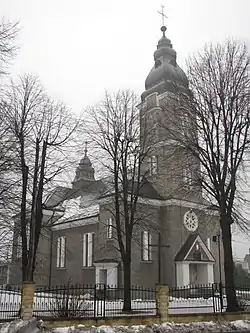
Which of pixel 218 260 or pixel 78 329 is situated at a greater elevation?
pixel 218 260

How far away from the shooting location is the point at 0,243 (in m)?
21.0

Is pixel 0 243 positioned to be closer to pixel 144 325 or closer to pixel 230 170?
pixel 144 325

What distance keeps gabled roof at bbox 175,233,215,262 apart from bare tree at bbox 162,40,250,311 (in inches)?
493

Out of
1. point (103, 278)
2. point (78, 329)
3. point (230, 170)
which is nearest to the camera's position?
point (78, 329)

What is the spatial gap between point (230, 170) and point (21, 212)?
394 inches

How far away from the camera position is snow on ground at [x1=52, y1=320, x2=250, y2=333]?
45.8 feet

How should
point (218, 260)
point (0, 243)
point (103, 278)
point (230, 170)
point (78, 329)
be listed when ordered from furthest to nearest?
point (218, 260)
point (103, 278)
point (0, 243)
point (230, 170)
point (78, 329)

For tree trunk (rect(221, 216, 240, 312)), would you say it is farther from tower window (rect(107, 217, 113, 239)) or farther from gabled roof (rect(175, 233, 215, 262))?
tower window (rect(107, 217, 113, 239))

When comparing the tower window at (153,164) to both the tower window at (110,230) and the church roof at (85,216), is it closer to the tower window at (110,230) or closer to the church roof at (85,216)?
the tower window at (110,230)

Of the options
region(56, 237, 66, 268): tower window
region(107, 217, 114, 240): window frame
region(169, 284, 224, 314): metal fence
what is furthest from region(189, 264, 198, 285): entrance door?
region(56, 237, 66, 268): tower window

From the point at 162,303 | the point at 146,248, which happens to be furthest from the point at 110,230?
the point at 162,303

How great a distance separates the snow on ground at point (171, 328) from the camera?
13.9 metres

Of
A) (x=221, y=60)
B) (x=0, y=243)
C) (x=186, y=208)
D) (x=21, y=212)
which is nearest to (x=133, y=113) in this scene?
(x=221, y=60)

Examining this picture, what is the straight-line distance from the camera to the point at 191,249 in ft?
107
